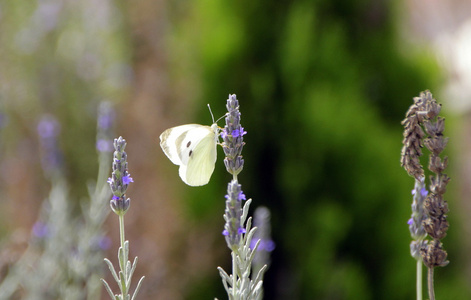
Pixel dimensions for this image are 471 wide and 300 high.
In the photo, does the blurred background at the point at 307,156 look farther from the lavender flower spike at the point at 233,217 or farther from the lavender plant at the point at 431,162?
the lavender plant at the point at 431,162

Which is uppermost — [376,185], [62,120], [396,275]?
[62,120]

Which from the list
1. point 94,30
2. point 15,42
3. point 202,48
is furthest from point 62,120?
point 202,48

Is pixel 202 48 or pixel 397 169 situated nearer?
pixel 397 169

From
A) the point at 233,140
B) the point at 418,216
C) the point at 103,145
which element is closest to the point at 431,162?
the point at 418,216

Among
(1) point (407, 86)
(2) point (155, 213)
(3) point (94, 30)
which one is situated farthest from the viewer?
(3) point (94, 30)

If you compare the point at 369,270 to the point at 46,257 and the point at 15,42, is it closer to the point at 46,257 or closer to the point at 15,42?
the point at 46,257

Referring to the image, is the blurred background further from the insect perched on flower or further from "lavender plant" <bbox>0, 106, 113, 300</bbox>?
the insect perched on flower

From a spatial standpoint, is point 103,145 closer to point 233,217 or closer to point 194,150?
point 194,150
